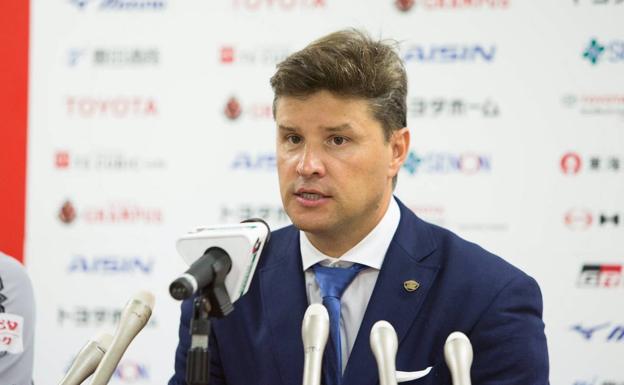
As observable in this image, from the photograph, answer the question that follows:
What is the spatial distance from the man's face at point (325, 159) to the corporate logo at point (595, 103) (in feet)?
6.06

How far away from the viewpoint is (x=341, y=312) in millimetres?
1918

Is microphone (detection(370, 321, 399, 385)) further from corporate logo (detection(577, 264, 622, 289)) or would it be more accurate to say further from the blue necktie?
corporate logo (detection(577, 264, 622, 289))

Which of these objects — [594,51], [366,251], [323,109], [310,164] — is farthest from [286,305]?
[594,51]

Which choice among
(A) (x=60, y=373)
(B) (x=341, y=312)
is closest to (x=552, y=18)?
(B) (x=341, y=312)

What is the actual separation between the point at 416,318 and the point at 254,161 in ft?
→ 6.31

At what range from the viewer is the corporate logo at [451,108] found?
3.49 metres

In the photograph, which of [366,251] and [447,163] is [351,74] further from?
[447,163]

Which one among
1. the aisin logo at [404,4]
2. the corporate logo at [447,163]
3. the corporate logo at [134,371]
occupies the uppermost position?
the aisin logo at [404,4]

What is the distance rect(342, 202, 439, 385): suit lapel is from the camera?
5.79ft

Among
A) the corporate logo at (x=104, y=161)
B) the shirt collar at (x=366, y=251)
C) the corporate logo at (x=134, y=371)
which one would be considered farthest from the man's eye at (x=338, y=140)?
the corporate logo at (x=134, y=371)

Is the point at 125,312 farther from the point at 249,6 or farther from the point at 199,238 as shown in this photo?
the point at 249,6

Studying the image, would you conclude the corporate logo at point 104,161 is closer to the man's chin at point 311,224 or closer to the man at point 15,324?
the man at point 15,324

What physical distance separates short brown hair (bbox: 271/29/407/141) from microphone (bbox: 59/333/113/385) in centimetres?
73

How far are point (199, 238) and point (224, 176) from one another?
2.39 m
